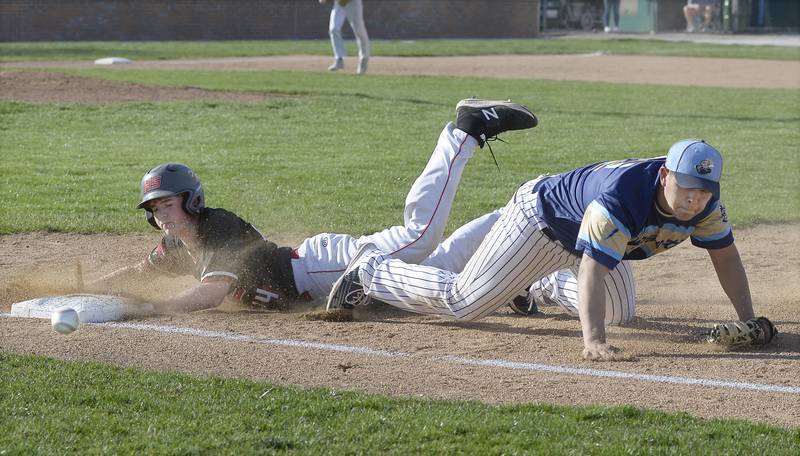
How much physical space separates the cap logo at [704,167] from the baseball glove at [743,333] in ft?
3.38

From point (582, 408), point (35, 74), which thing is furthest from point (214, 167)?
point (35, 74)

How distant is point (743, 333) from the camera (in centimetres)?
532

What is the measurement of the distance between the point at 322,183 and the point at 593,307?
5.48 metres

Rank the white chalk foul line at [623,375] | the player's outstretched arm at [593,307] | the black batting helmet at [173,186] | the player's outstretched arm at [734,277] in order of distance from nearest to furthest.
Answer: the white chalk foul line at [623,375], the player's outstretched arm at [593,307], the player's outstretched arm at [734,277], the black batting helmet at [173,186]

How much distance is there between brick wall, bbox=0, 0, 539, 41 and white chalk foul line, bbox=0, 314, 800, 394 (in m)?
30.5

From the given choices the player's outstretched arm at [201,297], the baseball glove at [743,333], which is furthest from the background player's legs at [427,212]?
the baseball glove at [743,333]

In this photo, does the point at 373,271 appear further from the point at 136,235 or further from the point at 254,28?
the point at 254,28

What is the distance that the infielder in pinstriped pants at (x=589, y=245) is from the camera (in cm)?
479

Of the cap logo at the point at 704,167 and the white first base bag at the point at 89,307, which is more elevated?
the cap logo at the point at 704,167

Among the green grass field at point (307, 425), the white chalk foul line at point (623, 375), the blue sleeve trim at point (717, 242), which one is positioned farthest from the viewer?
the blue sleeve trim at point (717, 242)

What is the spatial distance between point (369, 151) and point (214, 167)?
6.09 feet

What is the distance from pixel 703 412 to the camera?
14.3 ft

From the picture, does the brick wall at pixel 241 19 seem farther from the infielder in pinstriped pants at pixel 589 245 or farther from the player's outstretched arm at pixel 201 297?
the infielder in pinstriped pants at pixel 589 245

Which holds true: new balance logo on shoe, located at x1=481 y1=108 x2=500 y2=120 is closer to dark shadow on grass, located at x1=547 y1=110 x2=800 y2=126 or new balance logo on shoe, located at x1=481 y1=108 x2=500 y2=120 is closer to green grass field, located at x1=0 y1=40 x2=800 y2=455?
green grass field, located at x1=0 y1=40 x2=800 y2=455
